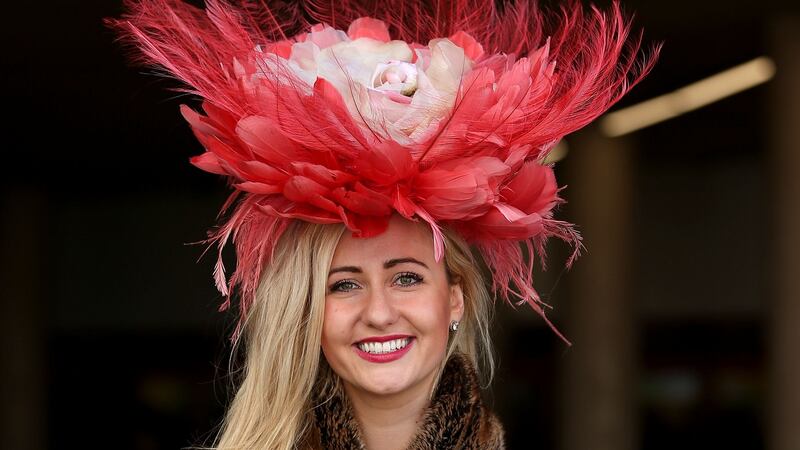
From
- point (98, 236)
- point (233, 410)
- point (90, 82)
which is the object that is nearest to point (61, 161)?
point (98, 236)

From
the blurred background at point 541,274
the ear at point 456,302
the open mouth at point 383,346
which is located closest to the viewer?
the open mouth at point 383,346

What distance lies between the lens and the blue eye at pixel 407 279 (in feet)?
8.51

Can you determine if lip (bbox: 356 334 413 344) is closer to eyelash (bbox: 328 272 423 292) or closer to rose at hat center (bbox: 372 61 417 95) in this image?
eyelash (bbox: 328 272 423 292)

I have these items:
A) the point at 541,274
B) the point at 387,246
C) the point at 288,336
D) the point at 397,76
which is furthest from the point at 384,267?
the point at 541,274

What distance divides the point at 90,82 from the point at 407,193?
8.39m

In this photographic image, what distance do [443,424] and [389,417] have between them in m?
0.11

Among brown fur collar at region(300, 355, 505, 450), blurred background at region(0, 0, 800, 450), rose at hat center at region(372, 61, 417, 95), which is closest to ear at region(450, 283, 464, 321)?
brown fur collar at region(300, 355, 505, 450)

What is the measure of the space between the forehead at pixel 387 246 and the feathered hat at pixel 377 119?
41 millimetres

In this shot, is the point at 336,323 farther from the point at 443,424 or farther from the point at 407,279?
the point at 443,424

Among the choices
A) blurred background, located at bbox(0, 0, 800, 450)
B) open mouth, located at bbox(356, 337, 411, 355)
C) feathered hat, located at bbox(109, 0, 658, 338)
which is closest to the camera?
feathered hat, located at bbox(109, 0, 658, 338)

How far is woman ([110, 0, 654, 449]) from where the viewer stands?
2.45m

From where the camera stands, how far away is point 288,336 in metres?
2.63

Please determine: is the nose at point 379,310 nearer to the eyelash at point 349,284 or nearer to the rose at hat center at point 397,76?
the eyelash at point 349,284

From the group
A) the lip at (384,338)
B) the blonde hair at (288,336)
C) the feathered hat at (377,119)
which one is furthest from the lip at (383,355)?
the feathered hat at (377,119)
